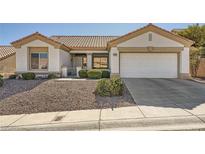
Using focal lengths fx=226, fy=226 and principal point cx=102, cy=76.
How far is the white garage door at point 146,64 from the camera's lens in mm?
19453

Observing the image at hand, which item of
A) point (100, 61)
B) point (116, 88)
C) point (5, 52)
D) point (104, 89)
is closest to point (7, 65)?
point (5, 52)

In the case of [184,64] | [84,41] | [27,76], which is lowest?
[27,76]

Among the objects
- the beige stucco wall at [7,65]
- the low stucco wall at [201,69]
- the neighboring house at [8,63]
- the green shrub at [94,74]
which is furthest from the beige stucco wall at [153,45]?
the beige stucco wall at [7,65]

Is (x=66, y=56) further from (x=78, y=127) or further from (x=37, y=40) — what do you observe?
(x=78, y=127)

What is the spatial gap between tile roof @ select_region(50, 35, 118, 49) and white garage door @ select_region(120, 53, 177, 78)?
4497mm

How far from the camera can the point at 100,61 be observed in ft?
78.6

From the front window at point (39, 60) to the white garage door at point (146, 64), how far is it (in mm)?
6649

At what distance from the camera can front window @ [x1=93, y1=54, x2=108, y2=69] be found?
939 inches

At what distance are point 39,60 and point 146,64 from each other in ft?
30.7

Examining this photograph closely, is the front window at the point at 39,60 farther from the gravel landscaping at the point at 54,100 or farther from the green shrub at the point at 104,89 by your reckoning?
the green shrub at the point at 104,89

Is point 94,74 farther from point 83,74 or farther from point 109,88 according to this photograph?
point 109,88

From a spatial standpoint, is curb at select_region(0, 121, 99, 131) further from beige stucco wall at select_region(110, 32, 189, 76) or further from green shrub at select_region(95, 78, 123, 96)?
beige stucco wall at select_region(110, 32, 189, 76)
